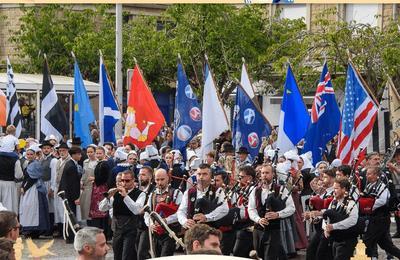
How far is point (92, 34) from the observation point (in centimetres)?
3847

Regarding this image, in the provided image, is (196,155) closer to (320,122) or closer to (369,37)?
(320,122)

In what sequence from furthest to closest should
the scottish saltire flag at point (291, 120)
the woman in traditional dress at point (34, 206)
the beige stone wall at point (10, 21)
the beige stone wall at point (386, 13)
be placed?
the beige stone wall at point (10, 21)
the beige stone wall at point (386, 13)
the woman in traditional dress at point (34, 206)
the scottish saltire flag at point (291, 120)

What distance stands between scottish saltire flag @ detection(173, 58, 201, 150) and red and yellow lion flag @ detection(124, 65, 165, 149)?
0.38 m

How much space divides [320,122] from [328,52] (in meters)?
10.5

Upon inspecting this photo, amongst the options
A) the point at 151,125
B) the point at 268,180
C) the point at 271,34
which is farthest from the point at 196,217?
the point at 271,34

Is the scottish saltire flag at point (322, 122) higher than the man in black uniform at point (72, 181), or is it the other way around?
the scottish saltire flag at point (322, 122)

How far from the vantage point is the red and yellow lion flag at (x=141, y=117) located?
20.8 m

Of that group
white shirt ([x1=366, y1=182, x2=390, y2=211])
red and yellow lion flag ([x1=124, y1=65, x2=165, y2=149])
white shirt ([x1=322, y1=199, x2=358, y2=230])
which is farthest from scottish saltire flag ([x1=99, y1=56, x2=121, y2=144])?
white shirt ([x1=322, y1=199, x2=358, y2=230])

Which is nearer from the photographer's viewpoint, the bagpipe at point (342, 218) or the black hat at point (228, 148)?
the bagpipe at point (342, 218)

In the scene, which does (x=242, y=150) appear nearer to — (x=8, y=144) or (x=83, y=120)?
(x=8, y=144)

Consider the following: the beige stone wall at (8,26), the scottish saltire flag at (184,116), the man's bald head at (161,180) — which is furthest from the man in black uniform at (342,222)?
the beige stone wall at (8,26)

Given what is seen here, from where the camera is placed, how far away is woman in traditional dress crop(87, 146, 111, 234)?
749 inches

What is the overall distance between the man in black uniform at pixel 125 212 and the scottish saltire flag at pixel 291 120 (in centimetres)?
534

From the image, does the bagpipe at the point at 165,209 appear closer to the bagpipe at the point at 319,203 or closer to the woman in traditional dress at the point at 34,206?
the bagpipe at the point at 319,203
